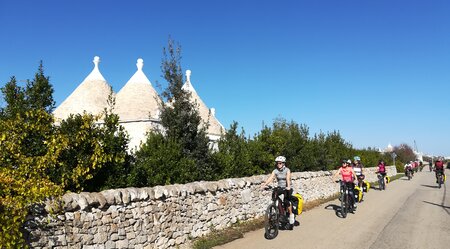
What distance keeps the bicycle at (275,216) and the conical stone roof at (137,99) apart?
1771 cm

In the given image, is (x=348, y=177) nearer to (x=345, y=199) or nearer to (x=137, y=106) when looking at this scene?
(x=345, y=199)

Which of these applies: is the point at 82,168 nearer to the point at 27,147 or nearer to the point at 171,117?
the point at 27,147

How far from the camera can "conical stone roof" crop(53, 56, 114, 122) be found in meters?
28.8

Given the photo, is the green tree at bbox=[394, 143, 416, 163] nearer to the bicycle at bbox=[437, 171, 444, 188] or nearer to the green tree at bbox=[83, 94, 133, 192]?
the bicycle at bbox=[437, 171, 444, 188]

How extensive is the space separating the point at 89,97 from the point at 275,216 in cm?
2423

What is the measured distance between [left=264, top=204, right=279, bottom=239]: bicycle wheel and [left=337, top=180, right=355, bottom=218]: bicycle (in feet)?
12.9

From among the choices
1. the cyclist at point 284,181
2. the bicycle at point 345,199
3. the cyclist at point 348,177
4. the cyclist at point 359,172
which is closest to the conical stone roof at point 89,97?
the cyclist at point 359,172

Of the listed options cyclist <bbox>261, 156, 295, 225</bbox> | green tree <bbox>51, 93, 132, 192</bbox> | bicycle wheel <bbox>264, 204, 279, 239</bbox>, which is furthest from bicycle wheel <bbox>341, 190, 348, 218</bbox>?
green tree <bbox>51, 93, 132, 192</bbox>

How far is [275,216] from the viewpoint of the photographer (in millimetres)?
8914

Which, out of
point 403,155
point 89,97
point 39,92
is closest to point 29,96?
point 39,92

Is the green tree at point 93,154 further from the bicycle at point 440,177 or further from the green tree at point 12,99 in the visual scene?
the bicycle at point 440,177

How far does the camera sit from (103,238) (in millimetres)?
6203

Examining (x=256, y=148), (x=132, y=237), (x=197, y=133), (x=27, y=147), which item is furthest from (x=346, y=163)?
(x=27, y=147)

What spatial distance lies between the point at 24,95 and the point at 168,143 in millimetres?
3702
